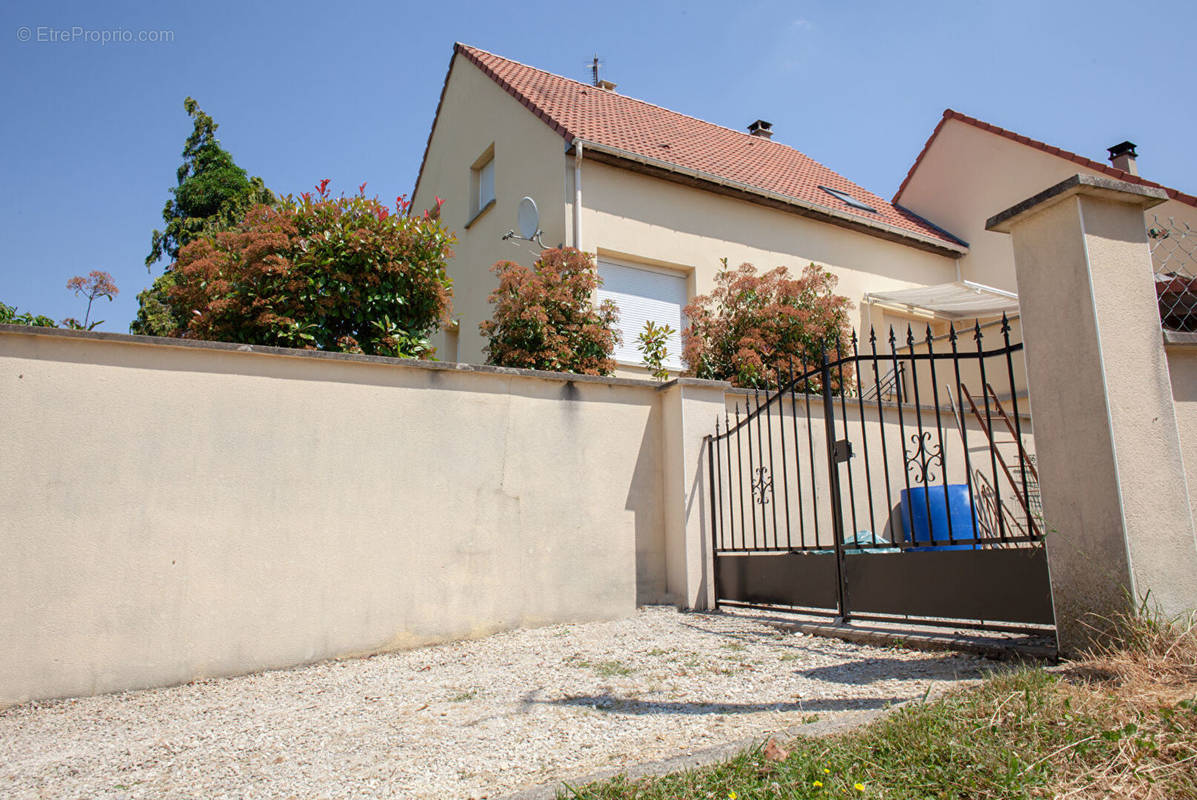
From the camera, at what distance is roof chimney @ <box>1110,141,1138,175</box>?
14.0 meters

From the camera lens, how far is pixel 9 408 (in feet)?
14.6

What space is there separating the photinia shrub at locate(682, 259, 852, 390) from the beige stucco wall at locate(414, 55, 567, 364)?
94.3 inches

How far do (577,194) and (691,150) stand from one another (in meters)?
3.22

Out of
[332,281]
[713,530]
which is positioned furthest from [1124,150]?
[332,281]

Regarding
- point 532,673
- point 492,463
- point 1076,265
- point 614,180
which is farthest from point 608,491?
point 614,180

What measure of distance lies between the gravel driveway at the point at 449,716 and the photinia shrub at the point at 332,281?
337cm

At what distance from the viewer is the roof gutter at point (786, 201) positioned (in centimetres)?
1056

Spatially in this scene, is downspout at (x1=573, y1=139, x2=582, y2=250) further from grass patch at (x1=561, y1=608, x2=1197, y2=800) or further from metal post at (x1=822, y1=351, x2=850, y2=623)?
grass patch at (x1=561, y1=608, x2=1197, y2=800)

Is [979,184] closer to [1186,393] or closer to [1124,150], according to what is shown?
[1124,150]

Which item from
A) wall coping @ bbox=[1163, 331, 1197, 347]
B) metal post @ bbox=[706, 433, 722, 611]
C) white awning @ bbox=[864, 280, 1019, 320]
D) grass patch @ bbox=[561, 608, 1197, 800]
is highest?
white awning @ bbox=[864, 280, 1019, 320]

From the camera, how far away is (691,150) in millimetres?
12617

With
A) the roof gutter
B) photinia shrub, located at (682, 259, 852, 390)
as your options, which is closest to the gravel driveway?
photinia shrub, located at (682, 259, 852, 390)

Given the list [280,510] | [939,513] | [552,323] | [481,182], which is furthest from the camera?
[481,182]

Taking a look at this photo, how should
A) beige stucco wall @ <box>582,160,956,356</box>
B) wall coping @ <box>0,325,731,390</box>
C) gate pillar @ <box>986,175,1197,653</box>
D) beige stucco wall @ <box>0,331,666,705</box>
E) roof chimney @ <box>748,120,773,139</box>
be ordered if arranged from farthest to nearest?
roof chimney @ <box>748,120,773,139</box> → beige stucco wall @ <box>582,160,956,356</box> → wall coping @ <box>0,325,731,390</box> → beige stucco wall @ <box>0,331,666,705</box> → gate pillar @ <box>986,175,1197,653</box>
